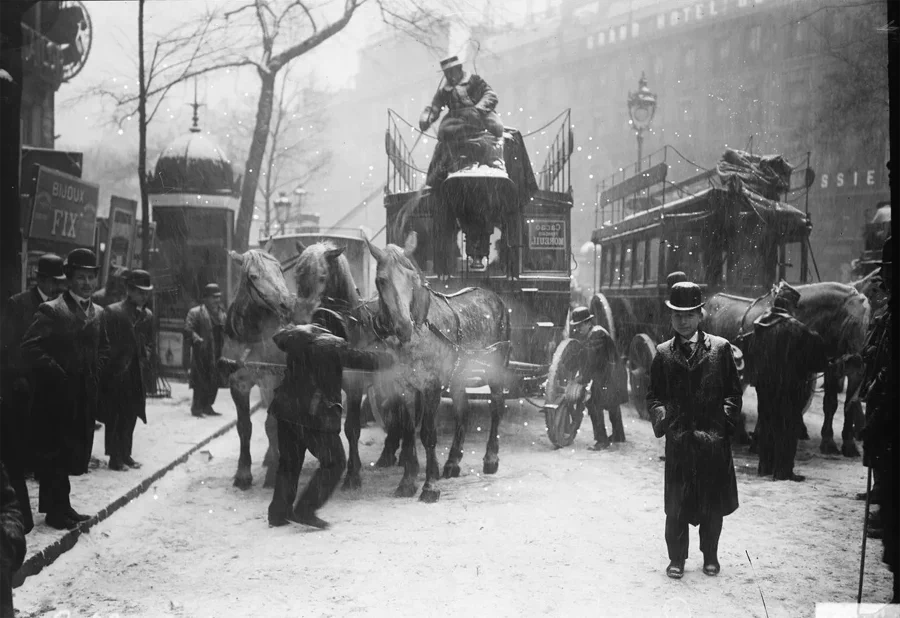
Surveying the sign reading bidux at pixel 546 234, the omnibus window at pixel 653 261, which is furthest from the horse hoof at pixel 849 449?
the sign reading bidux at pixel 546 234

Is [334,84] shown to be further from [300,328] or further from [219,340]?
[219,340]

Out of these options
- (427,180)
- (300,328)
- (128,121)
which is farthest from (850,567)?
(128,121)

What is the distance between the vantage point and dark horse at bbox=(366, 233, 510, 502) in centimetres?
618

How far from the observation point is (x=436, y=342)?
675 cm

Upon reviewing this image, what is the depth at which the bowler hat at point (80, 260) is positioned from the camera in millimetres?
5379

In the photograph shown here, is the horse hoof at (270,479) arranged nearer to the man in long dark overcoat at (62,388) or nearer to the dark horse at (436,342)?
the dark horse at (436,342)

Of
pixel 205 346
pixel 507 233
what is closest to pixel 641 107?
pixel 507 233

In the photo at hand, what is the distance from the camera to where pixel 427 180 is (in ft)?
28.8

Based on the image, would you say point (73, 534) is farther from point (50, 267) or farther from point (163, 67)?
point (163, 67)

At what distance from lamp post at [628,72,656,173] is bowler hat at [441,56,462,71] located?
1.82 m

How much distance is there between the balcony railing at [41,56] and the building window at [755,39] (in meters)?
4.98

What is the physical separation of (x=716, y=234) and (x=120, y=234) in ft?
23.3

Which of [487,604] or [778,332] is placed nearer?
→ [487,604]

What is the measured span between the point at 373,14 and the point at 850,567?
17.2 ft
